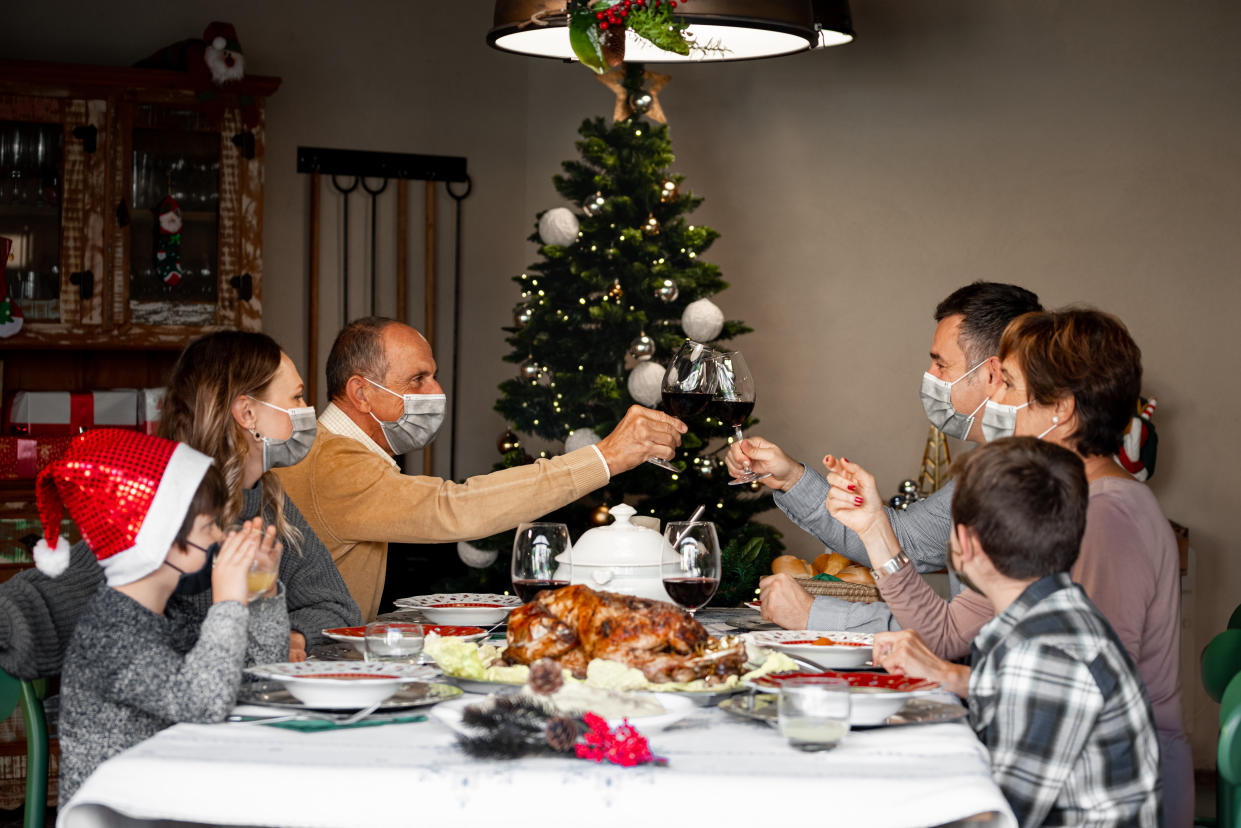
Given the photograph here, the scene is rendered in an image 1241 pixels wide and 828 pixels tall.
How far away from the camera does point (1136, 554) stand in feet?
6.00

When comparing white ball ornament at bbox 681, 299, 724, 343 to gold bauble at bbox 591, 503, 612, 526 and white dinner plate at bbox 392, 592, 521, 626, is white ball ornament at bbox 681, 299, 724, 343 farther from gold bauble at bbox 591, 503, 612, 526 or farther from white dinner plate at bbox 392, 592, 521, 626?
white dinner plate at bbox 392, 592, 521, 626

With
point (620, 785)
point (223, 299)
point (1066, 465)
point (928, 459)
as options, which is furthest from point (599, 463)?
point (223, 299)

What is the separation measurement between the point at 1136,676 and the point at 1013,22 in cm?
323

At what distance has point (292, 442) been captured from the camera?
220cm

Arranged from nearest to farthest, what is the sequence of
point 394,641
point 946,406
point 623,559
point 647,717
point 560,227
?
point 647,717 < point 394,641 < point 623,559 < point 946,406 < point 560,227

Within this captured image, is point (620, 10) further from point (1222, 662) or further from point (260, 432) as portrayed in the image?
point (1222, 662)

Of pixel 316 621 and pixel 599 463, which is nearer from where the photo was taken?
pixel 316 621

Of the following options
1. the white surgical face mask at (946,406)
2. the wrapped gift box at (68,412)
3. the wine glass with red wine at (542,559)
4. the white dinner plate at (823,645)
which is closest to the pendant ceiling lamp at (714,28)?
the white surgical face mask at (946,406)

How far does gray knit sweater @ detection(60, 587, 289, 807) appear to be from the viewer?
60.1 inches

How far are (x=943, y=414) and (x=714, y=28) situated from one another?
952mm

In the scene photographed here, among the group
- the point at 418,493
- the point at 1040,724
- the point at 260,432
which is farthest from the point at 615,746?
the point at 418,493

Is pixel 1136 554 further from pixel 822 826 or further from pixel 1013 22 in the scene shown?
pixel 1013 22

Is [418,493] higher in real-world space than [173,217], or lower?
lower

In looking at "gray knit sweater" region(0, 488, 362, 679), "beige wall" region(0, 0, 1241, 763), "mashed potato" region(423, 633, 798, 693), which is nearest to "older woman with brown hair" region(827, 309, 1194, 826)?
"mashed potato" region(423, 633, 798, 693)
